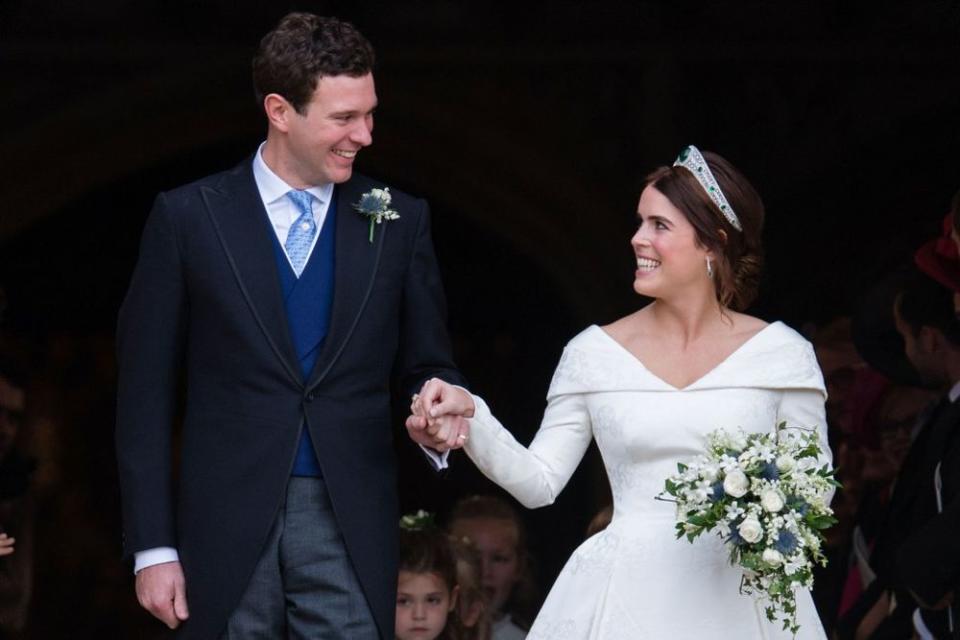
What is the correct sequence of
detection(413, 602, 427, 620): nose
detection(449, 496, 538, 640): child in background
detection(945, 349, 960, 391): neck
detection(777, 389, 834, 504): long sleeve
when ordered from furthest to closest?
detection(449, 496, 538, 640): child in background → detection(945, 349, 960, 391): neck → detection(413, 602, 427, 620): nose → detection(777, 389, 834, 504): long sleeve

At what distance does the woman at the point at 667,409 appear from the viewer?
4.69 meters

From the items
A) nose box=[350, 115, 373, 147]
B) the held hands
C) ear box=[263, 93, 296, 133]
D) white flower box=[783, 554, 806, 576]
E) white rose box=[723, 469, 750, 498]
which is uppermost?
ear box=[263, 93, 296, 133]

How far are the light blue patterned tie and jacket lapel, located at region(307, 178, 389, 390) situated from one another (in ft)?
0.20

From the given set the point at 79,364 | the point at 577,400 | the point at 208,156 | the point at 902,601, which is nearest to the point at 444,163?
the point at 208,156

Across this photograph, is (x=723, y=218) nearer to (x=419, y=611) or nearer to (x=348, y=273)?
(x=348, y=273)

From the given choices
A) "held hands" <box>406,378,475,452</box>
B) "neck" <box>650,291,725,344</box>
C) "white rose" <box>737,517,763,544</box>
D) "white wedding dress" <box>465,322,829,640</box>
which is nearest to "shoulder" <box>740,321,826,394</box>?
"white wedding dress" <box>465,322,829,640</box>

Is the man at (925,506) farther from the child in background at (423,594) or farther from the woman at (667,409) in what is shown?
the child in background at (423,594)

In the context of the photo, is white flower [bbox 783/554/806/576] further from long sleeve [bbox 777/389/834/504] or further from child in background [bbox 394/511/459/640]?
child in background [bbox 394/511/459/640]

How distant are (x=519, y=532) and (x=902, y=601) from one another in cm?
165

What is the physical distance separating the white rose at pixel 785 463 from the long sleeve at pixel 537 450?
0.61 m

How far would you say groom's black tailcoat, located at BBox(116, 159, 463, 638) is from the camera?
4449 millimetres

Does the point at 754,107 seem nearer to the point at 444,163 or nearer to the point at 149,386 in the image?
the point at 444,163

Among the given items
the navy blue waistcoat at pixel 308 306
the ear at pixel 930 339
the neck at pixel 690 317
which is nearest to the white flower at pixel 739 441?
the neck at pixel 690 317

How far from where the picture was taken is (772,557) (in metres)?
4.37
